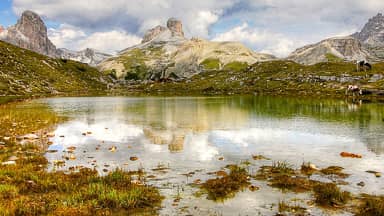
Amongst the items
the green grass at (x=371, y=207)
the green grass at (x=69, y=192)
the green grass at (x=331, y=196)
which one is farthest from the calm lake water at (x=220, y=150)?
the green grass at (x=371, y=207)

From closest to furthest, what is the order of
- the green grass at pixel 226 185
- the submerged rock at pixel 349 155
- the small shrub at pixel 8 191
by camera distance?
the small shrub at pixel 8 191 → the green grass at pixel 226 185 → the submerged rock at pixel 349 155

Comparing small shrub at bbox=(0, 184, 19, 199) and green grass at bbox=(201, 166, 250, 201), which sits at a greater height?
small shrub at bbox=(0, 184, 19, 199)

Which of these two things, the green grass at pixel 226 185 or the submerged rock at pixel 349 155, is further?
the submerged rock at pixel 349 155

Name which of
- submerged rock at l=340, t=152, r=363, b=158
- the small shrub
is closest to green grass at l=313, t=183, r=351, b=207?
submerged rock at l=340, t=152, r=363, b=158

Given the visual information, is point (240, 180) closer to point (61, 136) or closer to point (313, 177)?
point (313, 177)

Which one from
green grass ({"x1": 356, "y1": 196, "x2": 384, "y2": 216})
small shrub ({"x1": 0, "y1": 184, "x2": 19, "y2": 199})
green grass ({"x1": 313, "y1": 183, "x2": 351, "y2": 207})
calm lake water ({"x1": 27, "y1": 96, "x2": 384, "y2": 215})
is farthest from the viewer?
calm lake water ({"x1": 27, "y1": 96, "x2": 384, "y2": 215})

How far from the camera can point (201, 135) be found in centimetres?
5941

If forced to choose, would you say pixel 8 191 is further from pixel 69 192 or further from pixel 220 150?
pixel 220 150

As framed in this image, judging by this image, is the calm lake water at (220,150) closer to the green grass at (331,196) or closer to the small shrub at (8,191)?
the green grass at (331,196)

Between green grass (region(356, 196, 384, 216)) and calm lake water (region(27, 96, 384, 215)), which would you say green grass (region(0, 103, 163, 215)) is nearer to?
calm lake water (region(27, 96, 384, 215))

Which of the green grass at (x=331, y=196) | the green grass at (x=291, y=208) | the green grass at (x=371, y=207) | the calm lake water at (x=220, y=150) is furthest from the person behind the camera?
the calm lake water at (x=220, y=150)

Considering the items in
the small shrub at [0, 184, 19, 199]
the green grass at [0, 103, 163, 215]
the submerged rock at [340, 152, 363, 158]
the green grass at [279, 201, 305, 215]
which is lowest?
the green grass at [279, 201, 305, 215]

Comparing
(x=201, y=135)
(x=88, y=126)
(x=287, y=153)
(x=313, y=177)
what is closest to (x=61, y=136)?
(x=88, y=126)

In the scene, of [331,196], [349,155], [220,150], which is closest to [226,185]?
[331,196]
